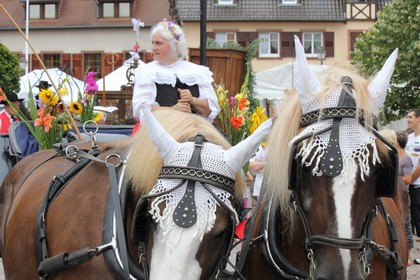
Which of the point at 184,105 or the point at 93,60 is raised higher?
the point at 93,60

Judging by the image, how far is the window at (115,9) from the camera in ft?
160

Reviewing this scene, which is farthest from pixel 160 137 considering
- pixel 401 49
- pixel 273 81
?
pixel 401 49

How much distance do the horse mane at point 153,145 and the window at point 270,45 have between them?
134 feet

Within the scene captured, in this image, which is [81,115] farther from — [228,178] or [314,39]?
[314,39]

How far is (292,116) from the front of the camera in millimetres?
4055

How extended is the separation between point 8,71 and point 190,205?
106 ft

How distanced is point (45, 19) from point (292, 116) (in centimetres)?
4701

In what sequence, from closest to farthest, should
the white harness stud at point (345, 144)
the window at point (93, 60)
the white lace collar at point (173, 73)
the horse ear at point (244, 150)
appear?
1. the horse ear at point (244, 150)
2. the white harness stud at point (345, 144)
3. the white lace collar at point (173, 73)
4. the window at point (93, 60)

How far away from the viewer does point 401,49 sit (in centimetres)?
3031

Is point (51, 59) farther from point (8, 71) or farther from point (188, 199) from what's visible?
point (188, 199)

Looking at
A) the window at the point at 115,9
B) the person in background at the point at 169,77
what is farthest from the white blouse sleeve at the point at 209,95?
the window at the point at 115,9

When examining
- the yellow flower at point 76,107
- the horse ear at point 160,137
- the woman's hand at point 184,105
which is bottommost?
the horse ear at point 160,137

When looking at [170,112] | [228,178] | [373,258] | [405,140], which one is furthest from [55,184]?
[405,140]

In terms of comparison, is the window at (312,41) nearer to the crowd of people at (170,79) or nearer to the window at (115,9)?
the window at (115,9)
